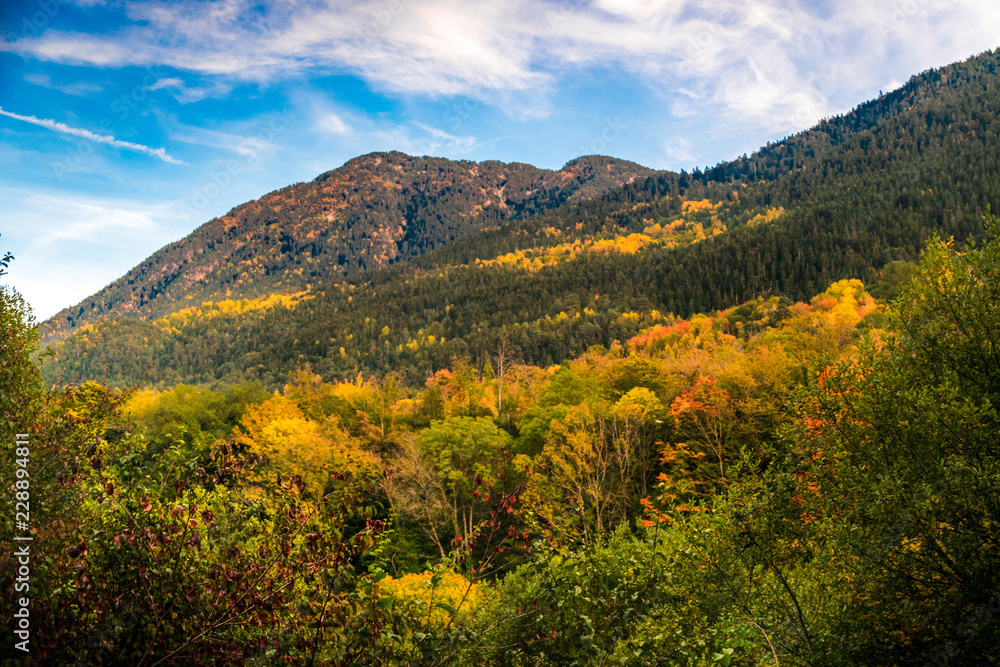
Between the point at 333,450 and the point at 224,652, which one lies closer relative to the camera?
the point at 224,652

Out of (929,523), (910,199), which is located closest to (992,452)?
(929,523)

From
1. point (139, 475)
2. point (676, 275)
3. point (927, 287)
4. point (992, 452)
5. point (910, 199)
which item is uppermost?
point (910, 199)

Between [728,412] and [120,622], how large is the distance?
117 ft

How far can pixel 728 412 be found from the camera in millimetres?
35000

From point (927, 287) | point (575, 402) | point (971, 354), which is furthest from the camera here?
point (575, 402)

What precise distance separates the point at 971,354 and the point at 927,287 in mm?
1944

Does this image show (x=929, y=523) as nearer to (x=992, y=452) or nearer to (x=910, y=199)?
(x=992, y=452)

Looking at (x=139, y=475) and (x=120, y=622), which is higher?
(x=139, y=475)

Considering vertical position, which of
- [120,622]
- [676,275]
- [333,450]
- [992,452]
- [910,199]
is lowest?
[333,450]

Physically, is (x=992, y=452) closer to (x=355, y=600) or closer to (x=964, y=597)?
(x=964, y=597)

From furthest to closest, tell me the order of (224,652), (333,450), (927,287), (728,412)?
(333,450) → (728,412) → (927,287) → (224,652)

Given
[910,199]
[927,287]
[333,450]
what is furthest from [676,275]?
[927,287]

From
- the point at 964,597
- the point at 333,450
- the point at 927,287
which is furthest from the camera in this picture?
the point at 333,450

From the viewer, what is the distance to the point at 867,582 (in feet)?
37.7
